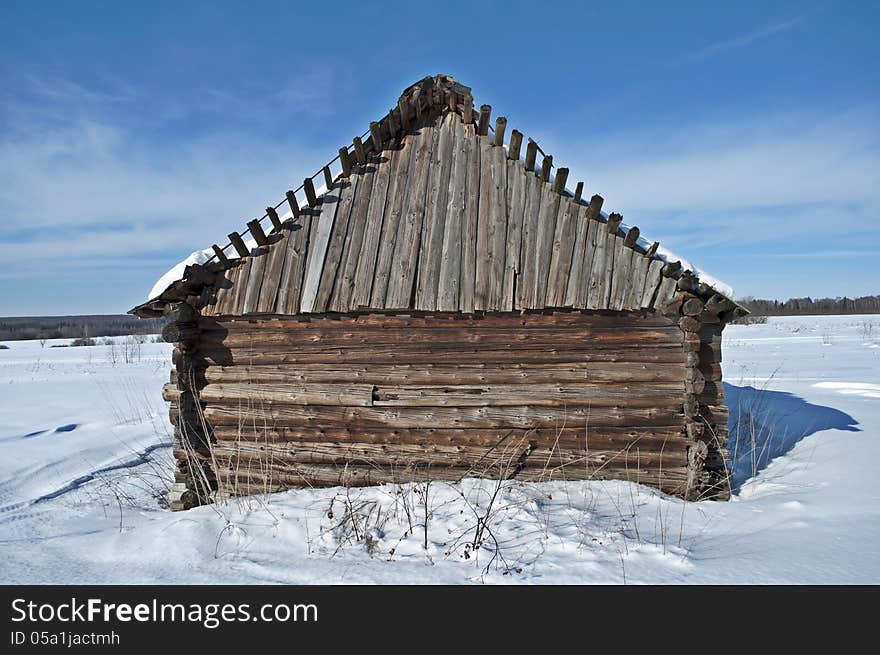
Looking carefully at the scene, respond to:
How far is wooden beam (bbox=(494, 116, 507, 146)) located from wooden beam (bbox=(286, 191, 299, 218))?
109 inches

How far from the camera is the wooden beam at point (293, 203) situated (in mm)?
7017

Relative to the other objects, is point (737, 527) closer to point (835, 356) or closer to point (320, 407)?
point (320, 407)

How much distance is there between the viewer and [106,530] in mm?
5395

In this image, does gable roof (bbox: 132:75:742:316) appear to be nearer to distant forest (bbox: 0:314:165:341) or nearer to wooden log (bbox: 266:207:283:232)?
wooden log (bbox: 266:207:283:232)

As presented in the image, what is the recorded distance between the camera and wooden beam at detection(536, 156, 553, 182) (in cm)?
671

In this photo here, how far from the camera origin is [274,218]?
278 inches

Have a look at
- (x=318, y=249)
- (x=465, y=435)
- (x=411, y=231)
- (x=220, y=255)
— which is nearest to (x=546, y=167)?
(x=411, y=231)

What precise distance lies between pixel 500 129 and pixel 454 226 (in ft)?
4.58

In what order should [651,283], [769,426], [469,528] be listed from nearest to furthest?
1. [469,528]
2. [651,283]
3. [769,426]

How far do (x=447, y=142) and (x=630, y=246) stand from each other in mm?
2833

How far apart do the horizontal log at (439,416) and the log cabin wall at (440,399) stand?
0.02 metres

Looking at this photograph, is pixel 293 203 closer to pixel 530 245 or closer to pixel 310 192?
pixel 310 192
